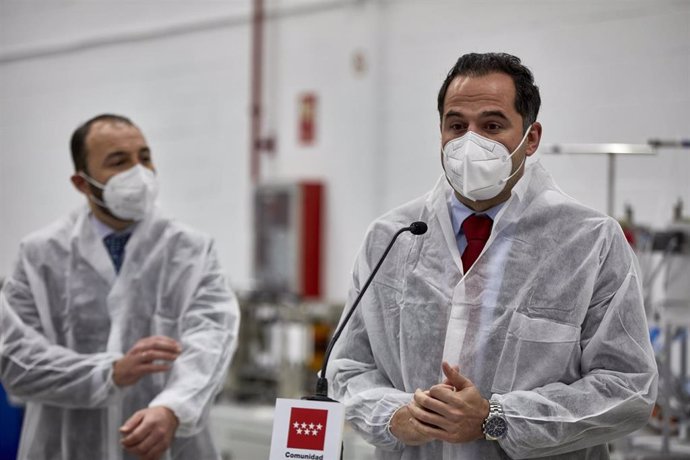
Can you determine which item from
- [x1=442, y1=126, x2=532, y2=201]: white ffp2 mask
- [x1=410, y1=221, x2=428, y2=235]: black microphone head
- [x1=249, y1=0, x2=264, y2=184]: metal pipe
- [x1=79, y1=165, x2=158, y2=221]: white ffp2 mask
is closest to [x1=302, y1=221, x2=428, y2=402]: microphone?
[x1=410, y1=221, x2=428, y2=235]: black microphone head

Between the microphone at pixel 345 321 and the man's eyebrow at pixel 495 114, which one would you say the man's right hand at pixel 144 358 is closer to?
the microphone at pixel 345 321

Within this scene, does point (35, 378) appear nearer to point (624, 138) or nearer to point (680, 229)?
point (680, 229)

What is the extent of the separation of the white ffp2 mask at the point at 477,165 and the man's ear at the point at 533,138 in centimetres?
4

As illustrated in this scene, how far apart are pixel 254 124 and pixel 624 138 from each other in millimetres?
2465

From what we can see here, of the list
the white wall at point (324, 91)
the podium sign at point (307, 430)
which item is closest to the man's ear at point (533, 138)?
the podium sign at point (307, 430)

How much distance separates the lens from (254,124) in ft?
19.2

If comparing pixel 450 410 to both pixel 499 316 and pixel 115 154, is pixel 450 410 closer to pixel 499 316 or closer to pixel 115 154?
pixel 499 316

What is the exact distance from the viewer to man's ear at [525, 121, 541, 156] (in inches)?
66.5

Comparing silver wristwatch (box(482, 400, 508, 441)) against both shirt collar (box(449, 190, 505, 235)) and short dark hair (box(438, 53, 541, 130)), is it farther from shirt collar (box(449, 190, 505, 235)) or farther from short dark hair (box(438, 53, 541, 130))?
short dark hair (box(438, 53, 541, 130))

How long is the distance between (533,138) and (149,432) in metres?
1.01

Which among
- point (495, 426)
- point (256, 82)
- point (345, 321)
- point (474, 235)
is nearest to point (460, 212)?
point (474, 235)

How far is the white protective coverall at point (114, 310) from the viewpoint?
2238 millimetres

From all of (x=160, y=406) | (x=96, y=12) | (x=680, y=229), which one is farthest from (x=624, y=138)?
(x=96, y=12)

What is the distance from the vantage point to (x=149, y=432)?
2.00 metres
